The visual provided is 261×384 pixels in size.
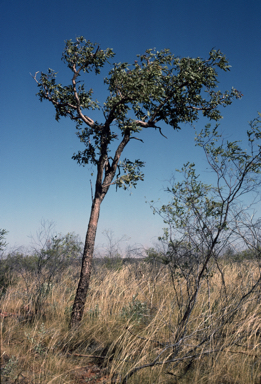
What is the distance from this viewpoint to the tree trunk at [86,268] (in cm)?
519

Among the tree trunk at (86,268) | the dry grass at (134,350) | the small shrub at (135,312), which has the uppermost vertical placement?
the tree trunk at (86,268)

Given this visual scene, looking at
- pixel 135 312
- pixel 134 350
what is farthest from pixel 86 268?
pixel 134 350

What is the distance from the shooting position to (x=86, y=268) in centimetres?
549

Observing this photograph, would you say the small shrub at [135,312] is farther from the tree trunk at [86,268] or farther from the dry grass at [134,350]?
the tree trunk at [86,268]

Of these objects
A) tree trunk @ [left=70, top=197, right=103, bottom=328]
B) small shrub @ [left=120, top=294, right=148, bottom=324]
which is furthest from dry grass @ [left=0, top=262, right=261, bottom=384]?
tree trunk @ [left=70, top=197, right=103, bottom=328]

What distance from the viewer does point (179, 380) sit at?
319cm

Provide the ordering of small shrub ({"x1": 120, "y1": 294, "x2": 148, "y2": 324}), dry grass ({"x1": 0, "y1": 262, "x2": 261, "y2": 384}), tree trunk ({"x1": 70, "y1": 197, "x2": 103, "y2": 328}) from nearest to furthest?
dry grass ({"x1": 0, "y1": 262, "x2": 261, "y2": 384}) → small shrub ({"x1": 120, "y1": 294, "x2": 148, "y2": 324}) → tree trunk ({"x1": 70, "y1": 197, "x2": 103, "y2": 328})

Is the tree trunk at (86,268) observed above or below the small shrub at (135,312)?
above

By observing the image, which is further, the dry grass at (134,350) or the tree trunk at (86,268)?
the tree trunk at (86,268)

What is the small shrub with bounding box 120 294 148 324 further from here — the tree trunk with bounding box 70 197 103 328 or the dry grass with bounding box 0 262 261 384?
the tree trunk with bounding box 70 197 103 328

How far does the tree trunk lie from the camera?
5191 millimetres

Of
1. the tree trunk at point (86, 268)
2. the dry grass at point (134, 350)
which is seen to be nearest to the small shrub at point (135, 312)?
the dry grass at point (134, 350)

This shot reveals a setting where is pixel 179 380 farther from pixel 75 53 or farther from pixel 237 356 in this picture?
pixel 75 53

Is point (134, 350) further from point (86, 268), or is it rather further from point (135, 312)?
point (86, 268)
